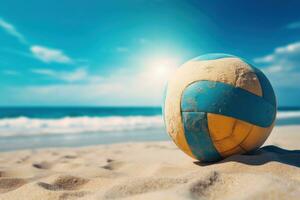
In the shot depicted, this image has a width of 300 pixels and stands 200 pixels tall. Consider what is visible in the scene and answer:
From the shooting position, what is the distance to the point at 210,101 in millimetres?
2826

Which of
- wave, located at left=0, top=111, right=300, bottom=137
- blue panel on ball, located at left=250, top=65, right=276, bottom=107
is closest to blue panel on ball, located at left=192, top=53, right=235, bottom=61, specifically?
blue panel on ball, located at left=250, top=65, right=276, bottom=107

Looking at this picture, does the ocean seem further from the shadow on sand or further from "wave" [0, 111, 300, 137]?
the shadow on sand

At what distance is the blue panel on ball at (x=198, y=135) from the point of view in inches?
113

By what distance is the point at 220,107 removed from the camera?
9.15 ft

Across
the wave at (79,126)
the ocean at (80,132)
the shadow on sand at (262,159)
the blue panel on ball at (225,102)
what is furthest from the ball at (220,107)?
the wave at (79,126)

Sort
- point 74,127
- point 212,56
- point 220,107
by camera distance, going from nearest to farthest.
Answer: point 220,107 → point 212,56 → point 74,127

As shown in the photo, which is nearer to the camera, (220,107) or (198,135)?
(220,107)

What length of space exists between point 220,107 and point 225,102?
71 mm

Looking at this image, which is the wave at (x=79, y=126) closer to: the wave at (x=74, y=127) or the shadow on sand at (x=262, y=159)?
the wave at (x=74, y=127)

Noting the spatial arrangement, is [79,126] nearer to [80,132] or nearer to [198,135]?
[80,132]

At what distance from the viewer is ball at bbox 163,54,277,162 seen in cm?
281

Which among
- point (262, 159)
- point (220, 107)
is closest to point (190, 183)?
point (220, 107)

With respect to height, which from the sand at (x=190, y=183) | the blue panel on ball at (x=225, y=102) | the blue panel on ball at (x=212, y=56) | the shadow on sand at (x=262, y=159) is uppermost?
the blue panel on ball at (x=212, y=56)

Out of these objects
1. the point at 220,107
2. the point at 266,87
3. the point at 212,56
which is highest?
the point at 212,56
